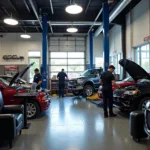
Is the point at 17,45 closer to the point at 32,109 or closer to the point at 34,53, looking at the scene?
the point at 34,53

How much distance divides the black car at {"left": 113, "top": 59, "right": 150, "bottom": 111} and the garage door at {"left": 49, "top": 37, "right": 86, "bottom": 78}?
34.5 ft

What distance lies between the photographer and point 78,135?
173 inches

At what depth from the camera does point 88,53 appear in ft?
54.1

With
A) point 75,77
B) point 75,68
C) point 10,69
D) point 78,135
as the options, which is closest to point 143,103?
point 78,135

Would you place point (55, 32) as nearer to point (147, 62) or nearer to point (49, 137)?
point (147, 62)

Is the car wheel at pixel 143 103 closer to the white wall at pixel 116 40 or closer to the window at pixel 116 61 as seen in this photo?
→ the white wall at pixel 116 40

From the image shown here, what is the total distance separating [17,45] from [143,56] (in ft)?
33.7

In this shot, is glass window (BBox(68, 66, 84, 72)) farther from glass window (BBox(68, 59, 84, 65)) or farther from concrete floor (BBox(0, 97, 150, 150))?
concrete floor (BBox(0, 97, 150, 150))

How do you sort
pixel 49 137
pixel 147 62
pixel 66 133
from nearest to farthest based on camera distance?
1. pixel 49 137
2. pixel 66 133
3. pixel 147 62

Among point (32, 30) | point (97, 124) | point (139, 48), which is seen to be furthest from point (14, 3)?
point (97, 124)

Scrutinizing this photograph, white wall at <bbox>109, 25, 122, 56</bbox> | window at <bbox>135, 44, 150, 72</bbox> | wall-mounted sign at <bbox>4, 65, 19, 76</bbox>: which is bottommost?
wall-mounted sign at <bbox>4, 65, 19, 76</bbox>

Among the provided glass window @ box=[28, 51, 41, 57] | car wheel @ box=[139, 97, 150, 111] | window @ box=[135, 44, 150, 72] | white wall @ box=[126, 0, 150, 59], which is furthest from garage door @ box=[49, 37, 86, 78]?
car wheel @ box=[139, 97, 150, 111]

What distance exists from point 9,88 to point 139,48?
731 centimetres

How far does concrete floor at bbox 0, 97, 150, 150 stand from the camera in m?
3.71
